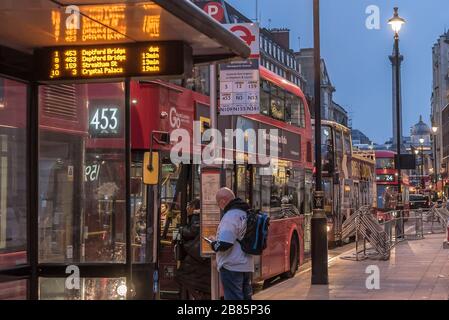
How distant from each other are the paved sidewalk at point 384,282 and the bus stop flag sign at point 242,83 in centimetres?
360

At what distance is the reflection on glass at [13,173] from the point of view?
7090 millimetres

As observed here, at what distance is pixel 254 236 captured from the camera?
330 inches

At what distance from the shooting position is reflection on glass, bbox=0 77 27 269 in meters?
7.09

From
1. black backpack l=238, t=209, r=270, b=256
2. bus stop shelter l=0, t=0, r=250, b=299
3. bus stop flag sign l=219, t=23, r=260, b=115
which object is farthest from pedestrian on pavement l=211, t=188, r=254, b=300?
bus stop flag sign l=219, t=23, r=260, b=115

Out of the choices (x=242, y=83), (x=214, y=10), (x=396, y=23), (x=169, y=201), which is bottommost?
(x=169, y=201)

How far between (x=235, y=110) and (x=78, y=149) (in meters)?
2.48

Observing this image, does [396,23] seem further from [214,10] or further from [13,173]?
[13,173]

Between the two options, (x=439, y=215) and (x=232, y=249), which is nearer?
(x=232, y=249)

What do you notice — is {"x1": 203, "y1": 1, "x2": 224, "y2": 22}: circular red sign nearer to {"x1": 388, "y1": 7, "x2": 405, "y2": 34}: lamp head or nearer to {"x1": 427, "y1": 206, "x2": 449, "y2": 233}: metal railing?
{"x1": 388, "y1": 7, "x2": 405, "y2": 34}: lamp head

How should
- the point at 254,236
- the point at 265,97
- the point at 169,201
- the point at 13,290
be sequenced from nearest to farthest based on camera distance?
the point at 13,290
the point at 254,236
the point at 169,201
the point at 265,97

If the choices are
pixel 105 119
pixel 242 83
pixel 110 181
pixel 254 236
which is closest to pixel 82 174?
pixel 110 181

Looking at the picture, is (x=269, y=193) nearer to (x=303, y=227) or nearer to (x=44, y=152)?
(x=303, y=227)

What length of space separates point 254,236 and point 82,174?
2142 mm

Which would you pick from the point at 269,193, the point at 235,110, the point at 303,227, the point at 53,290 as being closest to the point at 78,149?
the point at 53,290
